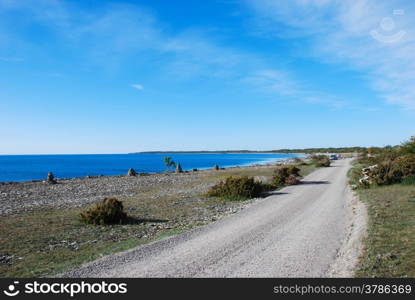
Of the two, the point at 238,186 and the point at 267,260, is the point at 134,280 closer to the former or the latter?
the point at 267,260

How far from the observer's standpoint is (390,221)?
11.8 meters

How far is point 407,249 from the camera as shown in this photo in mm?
8328

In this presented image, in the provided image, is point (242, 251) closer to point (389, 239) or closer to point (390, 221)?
point (389, 239)

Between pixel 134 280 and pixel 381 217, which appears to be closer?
pixel 134 280

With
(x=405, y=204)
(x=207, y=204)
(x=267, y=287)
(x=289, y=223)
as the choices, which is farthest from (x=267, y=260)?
(x=207, y=204)

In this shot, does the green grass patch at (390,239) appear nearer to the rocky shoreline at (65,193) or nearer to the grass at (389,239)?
the grass at (389,239)

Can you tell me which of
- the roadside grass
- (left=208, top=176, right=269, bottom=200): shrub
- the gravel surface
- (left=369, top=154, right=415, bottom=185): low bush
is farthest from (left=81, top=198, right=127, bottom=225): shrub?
(left=369, top=154, right=415, bottom=185): low bush

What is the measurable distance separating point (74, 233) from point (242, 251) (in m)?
8.00

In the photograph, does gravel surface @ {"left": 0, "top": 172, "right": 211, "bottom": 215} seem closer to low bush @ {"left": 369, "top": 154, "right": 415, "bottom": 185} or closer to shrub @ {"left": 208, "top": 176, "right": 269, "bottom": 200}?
shrub @ {"left": 208, "top": 176, "right": 269, "bottom": 200}

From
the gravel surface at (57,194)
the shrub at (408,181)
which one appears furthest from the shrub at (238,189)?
the shrub at (408,181)

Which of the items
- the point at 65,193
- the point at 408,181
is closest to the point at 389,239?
the point at 408,181

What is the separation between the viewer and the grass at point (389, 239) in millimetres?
7071

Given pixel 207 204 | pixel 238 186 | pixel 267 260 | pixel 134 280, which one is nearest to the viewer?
pixel 134 280

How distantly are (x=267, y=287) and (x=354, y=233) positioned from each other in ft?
18.3
